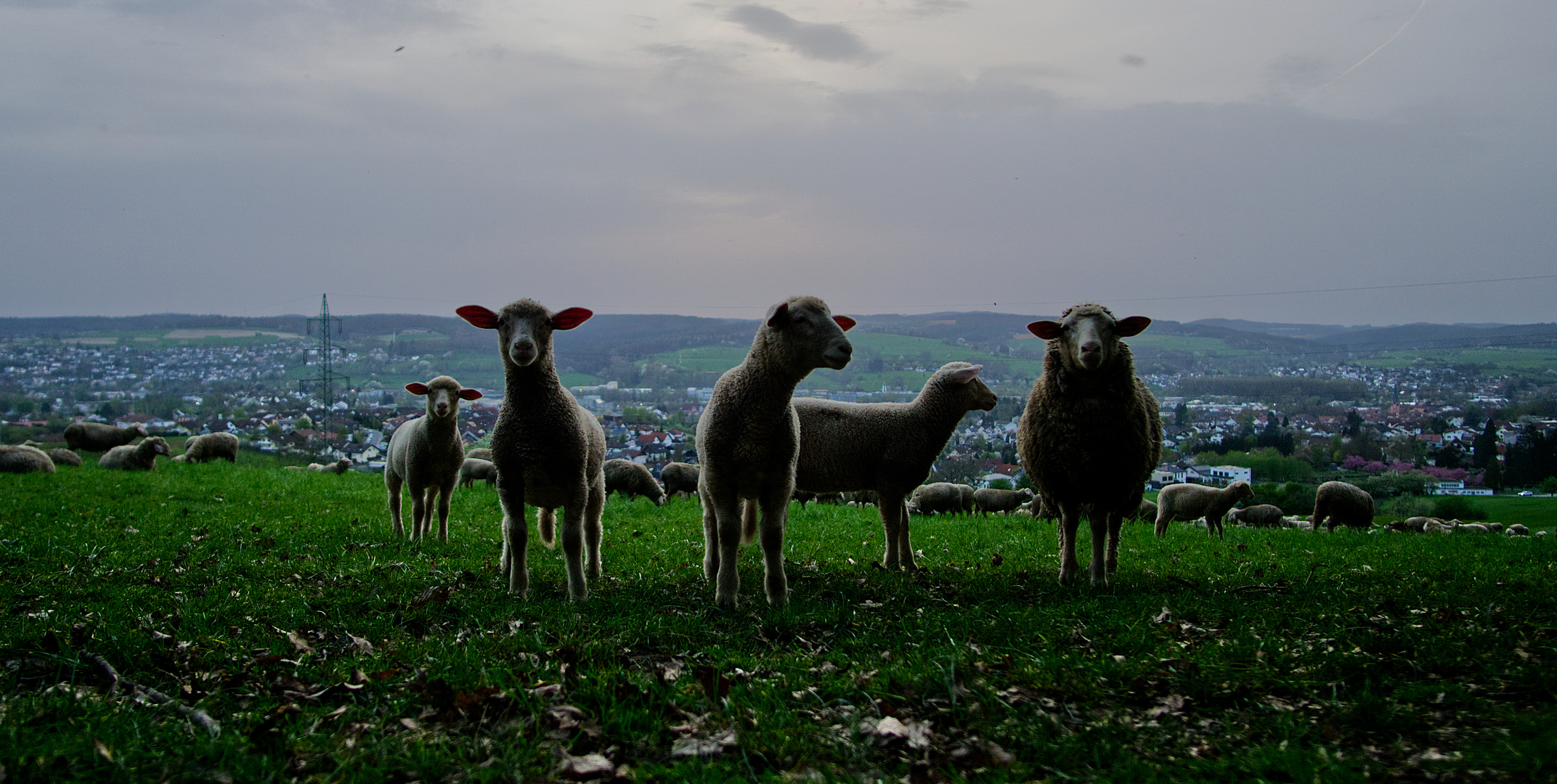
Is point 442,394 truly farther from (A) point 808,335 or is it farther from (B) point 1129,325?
(B) point 1129,325

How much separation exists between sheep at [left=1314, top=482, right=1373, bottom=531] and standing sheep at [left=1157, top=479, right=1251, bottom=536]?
2.06m

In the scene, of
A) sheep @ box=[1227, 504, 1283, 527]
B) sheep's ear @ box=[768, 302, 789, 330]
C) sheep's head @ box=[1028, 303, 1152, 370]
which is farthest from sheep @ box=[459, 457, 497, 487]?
sheep @ box=[1227, 504, 1283, 527]

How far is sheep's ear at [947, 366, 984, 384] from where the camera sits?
8.68 metres

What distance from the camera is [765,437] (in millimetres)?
6340

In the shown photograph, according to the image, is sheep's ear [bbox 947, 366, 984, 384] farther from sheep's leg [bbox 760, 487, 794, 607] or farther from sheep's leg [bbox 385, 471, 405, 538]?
sheep's leg [bbox 385, 471, 405, 538]

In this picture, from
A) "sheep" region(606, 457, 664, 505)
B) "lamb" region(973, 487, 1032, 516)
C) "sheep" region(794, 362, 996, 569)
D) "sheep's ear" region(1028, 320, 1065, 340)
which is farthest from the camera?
"lamb" region(973, 487, 1032, 516)

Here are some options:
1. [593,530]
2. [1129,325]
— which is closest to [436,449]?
[593,530]

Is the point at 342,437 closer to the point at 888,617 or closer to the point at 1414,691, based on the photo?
the point at 888,617

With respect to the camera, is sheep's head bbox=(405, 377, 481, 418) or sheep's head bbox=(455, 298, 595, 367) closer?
sheep's head bbox=(455, 298, 595, 367)

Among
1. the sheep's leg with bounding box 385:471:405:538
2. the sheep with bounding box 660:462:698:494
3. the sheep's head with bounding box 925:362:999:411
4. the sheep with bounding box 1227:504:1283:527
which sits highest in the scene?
the sheep's head with bounding box 925:362:999:411

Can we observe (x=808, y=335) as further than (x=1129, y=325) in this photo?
No

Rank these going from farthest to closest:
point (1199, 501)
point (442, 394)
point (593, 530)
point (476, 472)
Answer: point (476, 472) < point (1199, 501) < point (442, 394) < point (593, 530)

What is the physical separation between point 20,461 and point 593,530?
15.2 metres

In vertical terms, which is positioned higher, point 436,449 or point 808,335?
point 808,335
